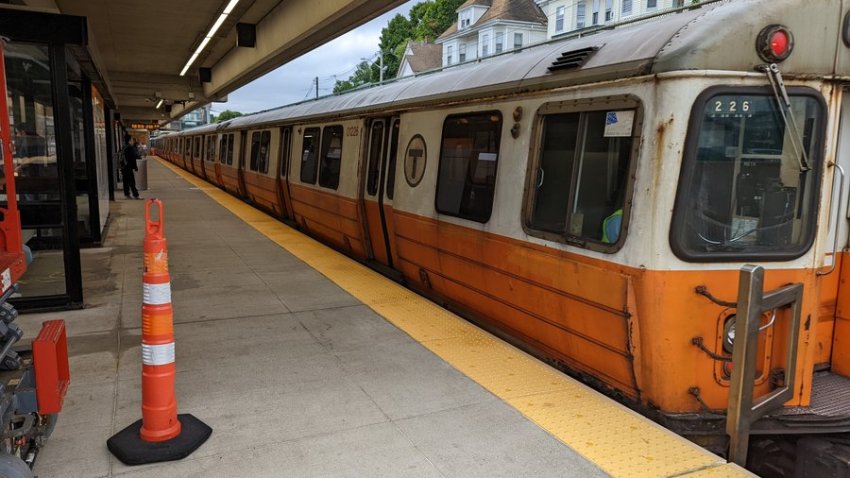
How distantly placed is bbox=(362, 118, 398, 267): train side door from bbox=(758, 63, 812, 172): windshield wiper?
14.3 ft

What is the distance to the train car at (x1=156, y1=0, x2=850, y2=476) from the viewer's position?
135 inches

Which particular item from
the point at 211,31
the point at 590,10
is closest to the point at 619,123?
the point at 211,31

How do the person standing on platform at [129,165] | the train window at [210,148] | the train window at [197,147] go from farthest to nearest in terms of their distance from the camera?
the train window at [197,147]
the train window at [210,148]
the person standing on platform at [129,165]

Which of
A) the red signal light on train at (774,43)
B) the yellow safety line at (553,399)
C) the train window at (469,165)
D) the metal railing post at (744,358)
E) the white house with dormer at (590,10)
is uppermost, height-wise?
the white house with dormer at (590,10)

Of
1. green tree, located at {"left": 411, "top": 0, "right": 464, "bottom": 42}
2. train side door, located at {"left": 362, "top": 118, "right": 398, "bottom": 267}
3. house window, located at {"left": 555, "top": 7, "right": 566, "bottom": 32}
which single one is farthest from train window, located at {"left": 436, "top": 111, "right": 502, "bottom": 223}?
green tree, located at {"left": 411, "top": 0, "right": 464, "bottom": 42}

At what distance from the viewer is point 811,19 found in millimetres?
3541

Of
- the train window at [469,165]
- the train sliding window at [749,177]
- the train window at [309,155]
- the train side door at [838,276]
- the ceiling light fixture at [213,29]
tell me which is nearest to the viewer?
the train sliding window at [749,177]

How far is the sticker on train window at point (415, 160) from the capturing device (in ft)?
21.1

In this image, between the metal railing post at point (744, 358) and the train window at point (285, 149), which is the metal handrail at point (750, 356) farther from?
the train window at point (285, 149)

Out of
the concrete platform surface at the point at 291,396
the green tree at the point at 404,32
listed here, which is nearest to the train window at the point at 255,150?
the concrete platform surface at the point at 291,396

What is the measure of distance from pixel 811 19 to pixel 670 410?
2.49 metres

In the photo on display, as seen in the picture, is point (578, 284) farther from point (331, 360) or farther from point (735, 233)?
point (331, 360)

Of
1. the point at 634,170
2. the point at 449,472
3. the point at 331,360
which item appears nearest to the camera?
the point at 449,472

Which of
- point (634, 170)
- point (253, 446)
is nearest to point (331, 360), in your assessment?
point (253, 446)
